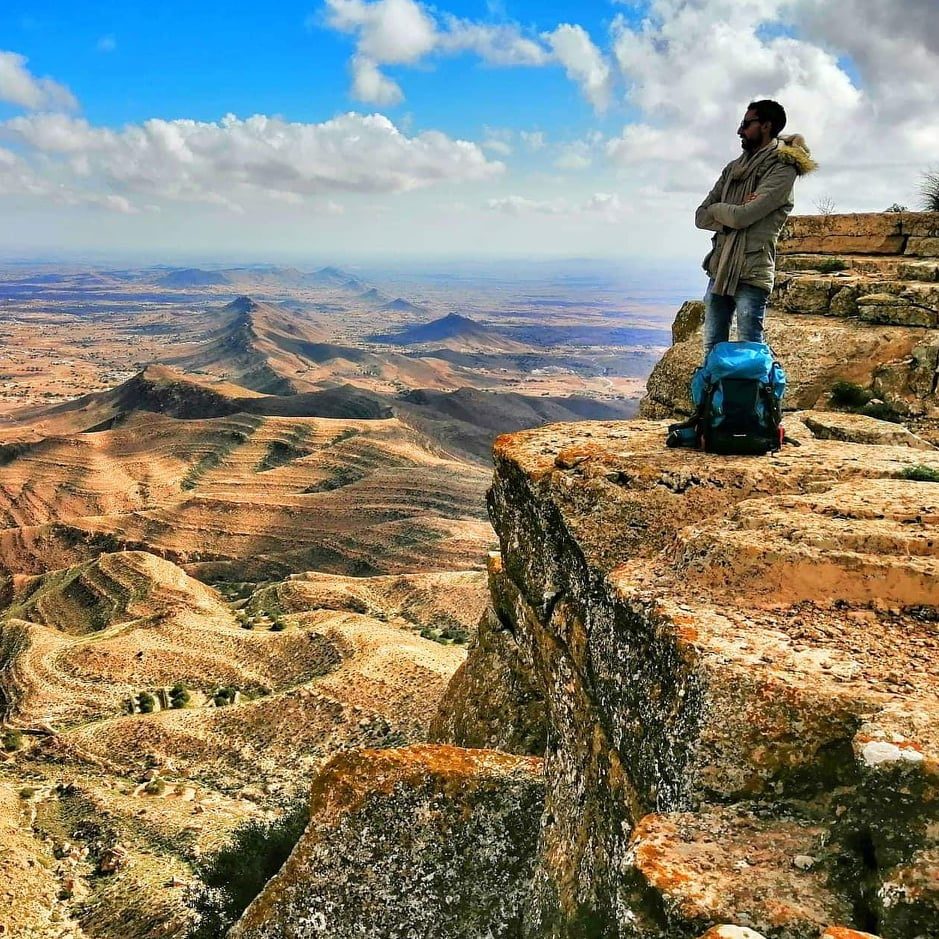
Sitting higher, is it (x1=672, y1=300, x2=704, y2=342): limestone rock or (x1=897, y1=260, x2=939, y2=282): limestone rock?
(x1=897, y1=260, x2=939, y2=282): limestone rock

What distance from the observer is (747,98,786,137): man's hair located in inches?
365

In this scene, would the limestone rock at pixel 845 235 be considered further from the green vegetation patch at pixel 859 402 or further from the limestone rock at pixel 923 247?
the green vegetation patch at pixel 859 402

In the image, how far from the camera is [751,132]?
942 cm

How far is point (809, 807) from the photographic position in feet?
18.9

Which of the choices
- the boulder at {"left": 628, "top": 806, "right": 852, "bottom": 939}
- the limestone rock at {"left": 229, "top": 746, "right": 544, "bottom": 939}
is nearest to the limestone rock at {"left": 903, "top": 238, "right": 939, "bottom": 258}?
the limestone rock at {"left": 229, "top": 746, "right": 544, "bottom": 939}

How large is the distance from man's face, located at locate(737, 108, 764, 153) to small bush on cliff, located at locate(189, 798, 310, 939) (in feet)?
49.9

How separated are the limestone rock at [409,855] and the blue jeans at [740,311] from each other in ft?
23.3

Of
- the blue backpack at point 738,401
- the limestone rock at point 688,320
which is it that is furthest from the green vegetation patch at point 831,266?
the blue backpack at point 738,401

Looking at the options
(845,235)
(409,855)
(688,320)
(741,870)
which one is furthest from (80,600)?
(741,870)

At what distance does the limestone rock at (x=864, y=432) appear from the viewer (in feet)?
36.2

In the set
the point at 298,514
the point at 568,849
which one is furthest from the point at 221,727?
the point at 298,514

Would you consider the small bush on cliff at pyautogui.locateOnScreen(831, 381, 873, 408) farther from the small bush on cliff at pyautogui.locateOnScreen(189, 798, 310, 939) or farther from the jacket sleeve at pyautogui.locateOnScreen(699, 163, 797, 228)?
the small bush on cliff at pyautogui.locateOnScreen(189, 798, 310, 939)

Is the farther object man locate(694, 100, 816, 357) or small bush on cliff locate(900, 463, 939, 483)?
man locate(694, 100, 816, 357)

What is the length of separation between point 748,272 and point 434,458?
268 feet
